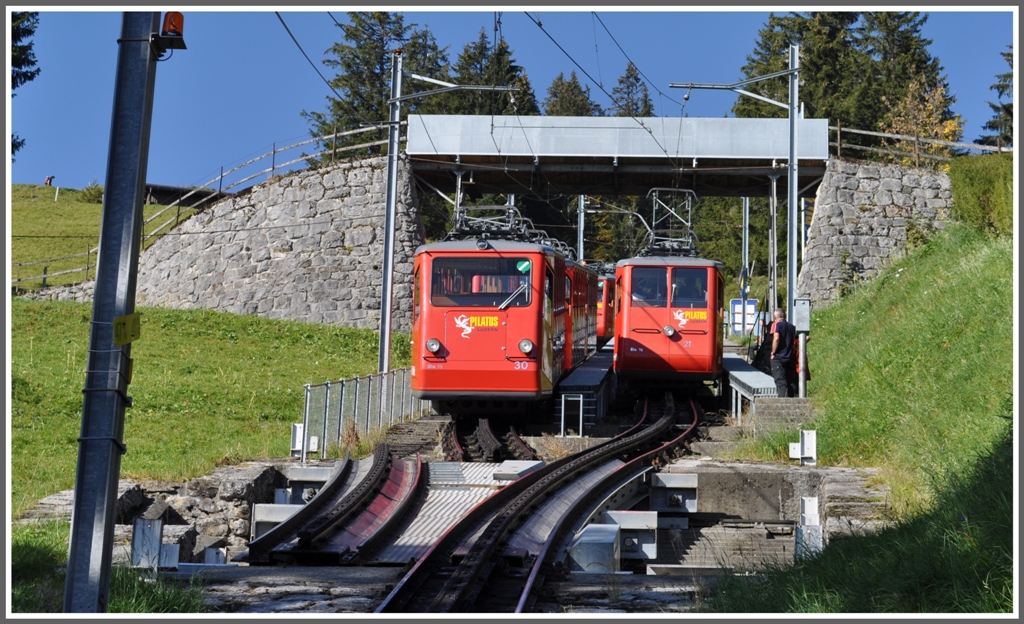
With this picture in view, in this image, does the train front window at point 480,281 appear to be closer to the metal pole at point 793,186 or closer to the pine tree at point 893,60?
the metal pole at point 793,186

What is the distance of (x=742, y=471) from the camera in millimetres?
13742

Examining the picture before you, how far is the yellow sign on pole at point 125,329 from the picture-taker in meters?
5.86

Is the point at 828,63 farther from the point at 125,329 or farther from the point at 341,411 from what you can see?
the point at 125,329

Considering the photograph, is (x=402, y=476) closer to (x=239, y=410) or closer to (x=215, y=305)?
(x=239, y=410)

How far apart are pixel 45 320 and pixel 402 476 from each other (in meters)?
21.2

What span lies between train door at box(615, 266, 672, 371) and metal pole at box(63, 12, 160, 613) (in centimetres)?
1662

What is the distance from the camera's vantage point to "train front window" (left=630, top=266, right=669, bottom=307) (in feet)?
72.0

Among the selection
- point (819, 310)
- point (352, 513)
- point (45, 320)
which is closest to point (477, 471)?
point (352, 513)

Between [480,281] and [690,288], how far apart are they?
624 centimetres

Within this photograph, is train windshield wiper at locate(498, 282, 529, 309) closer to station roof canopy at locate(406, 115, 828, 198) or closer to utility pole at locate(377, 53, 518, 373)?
utility pole at locate(377, 53, 518, 373)

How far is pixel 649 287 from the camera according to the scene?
22016mm

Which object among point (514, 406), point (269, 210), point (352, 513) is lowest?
point (352, 513)

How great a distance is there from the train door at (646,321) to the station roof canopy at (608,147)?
35.7ft

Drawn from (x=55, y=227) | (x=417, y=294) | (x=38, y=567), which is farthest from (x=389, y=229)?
(x=55, y=227)
